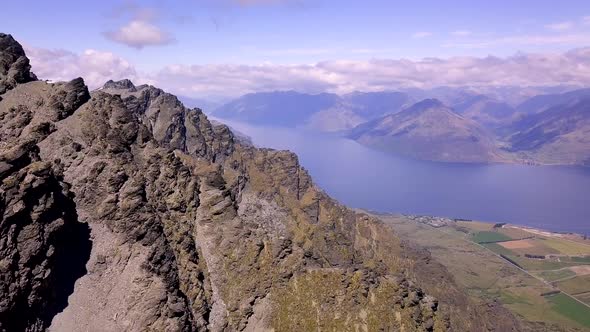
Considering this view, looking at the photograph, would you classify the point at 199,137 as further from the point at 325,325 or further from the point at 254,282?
the point at 325,325

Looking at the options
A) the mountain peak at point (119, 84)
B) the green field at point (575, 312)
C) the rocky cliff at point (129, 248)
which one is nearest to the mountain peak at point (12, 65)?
the rocky cliff at point (129, 248)

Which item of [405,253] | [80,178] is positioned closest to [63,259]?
[80,178]

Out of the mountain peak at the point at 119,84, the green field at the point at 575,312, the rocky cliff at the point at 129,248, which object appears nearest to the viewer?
the rocky cliff at the point at 129,248

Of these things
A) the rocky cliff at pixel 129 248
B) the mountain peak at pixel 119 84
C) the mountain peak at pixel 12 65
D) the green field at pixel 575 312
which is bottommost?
the green field at pixel 575 312

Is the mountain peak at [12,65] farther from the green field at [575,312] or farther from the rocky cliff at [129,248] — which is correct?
the green field at [575,312]

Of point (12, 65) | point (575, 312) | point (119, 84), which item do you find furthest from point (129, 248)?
point (575, 312)

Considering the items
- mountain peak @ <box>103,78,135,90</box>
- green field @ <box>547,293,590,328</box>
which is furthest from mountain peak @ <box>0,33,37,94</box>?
green field @ <box>547,293,590,328</box>

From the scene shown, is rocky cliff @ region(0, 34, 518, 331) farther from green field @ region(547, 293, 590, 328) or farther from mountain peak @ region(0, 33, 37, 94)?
green field @ region(547, 293, 590, 328)

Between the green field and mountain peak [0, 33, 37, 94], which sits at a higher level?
mountain peak [0, 33, 37, 94]
